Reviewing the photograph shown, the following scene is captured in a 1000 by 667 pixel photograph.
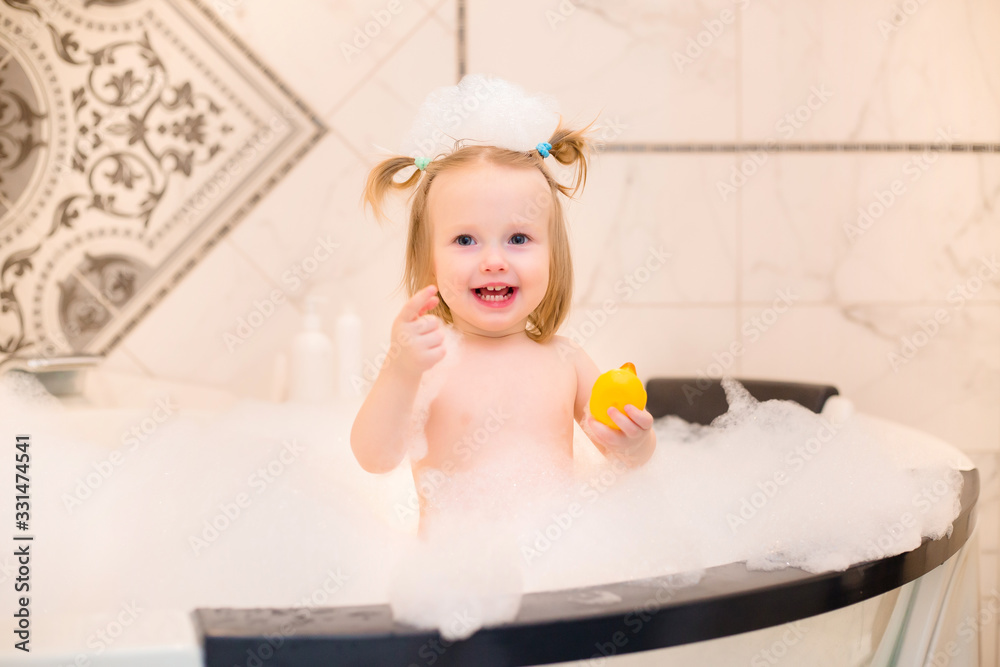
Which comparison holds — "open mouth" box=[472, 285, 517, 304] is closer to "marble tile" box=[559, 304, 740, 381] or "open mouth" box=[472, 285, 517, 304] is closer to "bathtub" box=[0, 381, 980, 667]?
"bathtub" box=[0, 381, 980, 667]

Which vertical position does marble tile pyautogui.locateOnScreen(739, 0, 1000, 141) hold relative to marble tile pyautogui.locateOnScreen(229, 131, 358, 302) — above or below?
above

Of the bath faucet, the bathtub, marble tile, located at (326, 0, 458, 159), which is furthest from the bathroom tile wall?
the bathtub

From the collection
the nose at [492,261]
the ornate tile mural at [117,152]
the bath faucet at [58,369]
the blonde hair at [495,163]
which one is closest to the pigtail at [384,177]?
the blonde hair at [495,163]

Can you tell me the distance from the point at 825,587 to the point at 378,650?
386mm

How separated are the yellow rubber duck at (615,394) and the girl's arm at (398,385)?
202 millimetres

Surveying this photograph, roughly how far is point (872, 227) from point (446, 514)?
1.34m

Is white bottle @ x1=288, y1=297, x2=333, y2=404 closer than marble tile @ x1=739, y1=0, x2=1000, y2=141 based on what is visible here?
Yes

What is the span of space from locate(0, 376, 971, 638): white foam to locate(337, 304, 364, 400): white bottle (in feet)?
0.59

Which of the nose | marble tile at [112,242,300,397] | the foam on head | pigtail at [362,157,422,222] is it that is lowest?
marble tile at [112,242,300,397]

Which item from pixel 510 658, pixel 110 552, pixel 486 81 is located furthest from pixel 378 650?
pixel 486 81

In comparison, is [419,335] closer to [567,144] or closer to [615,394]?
[615,394]

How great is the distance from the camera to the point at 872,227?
180 centimetres

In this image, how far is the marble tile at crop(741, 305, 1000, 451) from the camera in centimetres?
181

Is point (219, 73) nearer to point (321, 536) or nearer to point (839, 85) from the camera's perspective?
point (321, 536)
